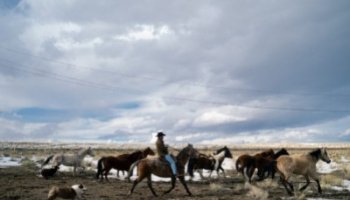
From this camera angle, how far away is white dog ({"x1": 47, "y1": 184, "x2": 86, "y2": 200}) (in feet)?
43.1

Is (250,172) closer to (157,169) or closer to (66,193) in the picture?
(157,169)

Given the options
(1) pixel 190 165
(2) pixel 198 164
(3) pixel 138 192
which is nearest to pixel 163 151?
(3) pixel 138 192

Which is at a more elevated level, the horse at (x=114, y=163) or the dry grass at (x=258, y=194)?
the horse at (x=114, y=163)

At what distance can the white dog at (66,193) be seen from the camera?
1313cm

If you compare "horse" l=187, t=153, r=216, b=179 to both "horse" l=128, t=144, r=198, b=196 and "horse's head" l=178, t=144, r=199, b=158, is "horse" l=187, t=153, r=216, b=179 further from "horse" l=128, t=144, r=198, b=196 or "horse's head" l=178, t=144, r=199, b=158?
"horse" l=128, t=144, r=198, b=196

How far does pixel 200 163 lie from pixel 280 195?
7.14m

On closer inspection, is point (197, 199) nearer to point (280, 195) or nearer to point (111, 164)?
point (280, 195)

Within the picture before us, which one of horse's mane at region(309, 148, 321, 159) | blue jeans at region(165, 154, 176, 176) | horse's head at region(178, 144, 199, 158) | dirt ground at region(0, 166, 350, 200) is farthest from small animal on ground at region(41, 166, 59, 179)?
horse's mane at region(309, 148, 321, 159)

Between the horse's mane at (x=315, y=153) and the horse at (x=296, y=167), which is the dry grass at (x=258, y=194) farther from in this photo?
the horse's mane at (x=315, y=153)

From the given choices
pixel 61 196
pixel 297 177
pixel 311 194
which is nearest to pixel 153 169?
pixel 61 196

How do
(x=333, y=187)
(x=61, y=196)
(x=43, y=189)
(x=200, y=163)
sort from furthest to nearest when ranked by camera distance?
(x=200, y=163), (x=333, y=187), (x=43, y=189), (x=61, y=196)

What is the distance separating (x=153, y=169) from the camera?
1600 cm

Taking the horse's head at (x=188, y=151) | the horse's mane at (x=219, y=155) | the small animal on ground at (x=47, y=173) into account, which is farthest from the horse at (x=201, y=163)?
the small animal on ground at (x=47, y=173)

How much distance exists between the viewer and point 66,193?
1342cm
